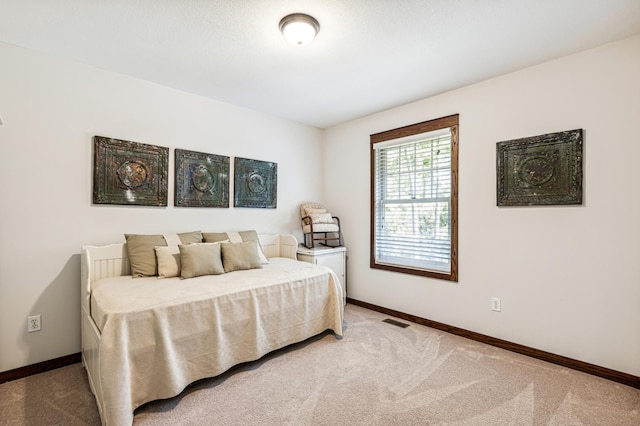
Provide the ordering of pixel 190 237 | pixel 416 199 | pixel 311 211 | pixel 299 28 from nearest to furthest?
1. pixel 299 28
2. pixel 190 237
3. pixel 416 199
4. pixel 311 211

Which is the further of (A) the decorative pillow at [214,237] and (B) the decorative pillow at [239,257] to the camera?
(A) the decorative pillow at [214,237]

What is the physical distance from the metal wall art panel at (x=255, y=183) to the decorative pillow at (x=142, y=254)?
3.57 ft

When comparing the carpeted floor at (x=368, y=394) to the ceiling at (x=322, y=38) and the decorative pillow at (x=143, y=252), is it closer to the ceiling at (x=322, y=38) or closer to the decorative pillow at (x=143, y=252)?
the decorative pillow at (x=143, y=252)

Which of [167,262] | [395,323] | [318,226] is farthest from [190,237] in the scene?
[395,323]

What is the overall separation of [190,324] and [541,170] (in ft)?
9.79

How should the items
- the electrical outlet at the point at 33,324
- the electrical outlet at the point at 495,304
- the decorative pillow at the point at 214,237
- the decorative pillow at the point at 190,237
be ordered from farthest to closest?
the decorative pillow at the point at 214,237 < the decorative pillow at the point at 190,237 < the electrical outlet at the point at 495,304 < the electrical outlet at the point at 33,324

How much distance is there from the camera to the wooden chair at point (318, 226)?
12.9 feet

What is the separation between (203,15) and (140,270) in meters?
2.02

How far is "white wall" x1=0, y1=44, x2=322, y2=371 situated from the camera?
2.29 m

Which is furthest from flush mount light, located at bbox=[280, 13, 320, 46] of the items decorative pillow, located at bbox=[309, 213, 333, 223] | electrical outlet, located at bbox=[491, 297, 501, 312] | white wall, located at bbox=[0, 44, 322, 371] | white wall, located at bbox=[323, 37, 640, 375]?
electrical outlet, located at bbox=[491, 297, 501, 312]

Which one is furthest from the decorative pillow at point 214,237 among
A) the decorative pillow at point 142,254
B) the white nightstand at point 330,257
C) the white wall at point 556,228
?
the white wall at point 556,228

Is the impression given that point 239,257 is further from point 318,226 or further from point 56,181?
point 56,181

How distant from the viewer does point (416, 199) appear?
138 inches

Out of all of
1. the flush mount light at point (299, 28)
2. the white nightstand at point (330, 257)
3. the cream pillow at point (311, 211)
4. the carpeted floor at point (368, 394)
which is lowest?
the carpeted floor at point (368, 394)
